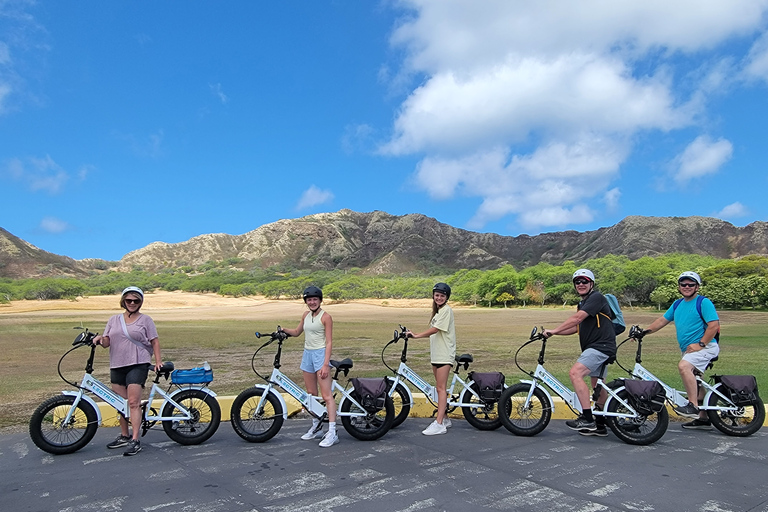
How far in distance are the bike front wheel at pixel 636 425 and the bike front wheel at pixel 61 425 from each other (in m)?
→ 5.78

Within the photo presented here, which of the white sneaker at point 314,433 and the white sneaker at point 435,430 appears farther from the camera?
the white sneaker at point 435,430

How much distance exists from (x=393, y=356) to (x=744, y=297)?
50411mm

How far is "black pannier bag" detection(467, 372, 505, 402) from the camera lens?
6.74 metres

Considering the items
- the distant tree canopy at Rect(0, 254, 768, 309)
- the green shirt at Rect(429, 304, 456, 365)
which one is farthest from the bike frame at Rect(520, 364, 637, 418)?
the distant tree canopy at Rect(0, 254, 768, 309)

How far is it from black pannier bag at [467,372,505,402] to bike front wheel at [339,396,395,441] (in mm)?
1198

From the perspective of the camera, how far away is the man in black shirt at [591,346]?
248 inches

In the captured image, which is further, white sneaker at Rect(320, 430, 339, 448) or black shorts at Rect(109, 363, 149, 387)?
white sneaker at Rect(320, 430, 339, 448)

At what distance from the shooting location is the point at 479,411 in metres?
6.77

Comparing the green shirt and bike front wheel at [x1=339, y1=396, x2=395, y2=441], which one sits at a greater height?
the green shirt

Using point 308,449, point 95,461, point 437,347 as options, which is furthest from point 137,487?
point 437,347

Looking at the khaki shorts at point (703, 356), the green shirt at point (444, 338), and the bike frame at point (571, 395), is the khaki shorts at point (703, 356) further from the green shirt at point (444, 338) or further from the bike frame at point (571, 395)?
the green shirt at point (444, 338)

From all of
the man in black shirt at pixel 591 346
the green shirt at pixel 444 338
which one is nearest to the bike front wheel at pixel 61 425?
the green shirt at pixel 444 338

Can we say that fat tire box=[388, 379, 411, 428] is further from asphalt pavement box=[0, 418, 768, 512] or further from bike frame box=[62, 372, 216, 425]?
bike frame box=[62, 372, 216, 425]

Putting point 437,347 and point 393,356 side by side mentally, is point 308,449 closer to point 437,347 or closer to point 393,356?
point 437,347
